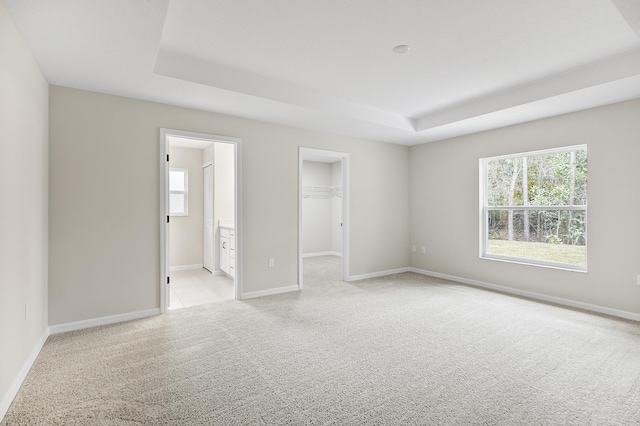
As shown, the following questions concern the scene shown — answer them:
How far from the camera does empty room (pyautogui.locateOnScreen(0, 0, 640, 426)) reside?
206cm

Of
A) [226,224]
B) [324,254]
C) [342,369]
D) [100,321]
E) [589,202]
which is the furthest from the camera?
[324,254]

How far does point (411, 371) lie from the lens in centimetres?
236

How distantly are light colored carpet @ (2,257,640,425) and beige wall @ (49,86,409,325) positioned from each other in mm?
437

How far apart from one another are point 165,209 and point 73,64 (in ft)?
5.11

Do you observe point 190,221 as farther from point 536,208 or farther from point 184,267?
point 536,208

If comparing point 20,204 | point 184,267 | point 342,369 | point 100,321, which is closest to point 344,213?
point 342,369

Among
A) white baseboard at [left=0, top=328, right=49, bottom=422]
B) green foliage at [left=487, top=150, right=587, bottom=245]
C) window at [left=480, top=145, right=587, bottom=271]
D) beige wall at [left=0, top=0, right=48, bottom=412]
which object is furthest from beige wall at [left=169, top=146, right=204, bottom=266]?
green foliage at [left=487, top=150, right=587, bottom=245]

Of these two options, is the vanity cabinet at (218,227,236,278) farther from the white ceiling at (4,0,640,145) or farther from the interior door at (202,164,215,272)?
the white ceiling at (4,0,640,145)

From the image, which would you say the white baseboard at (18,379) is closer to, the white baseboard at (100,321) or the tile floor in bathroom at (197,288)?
the white baseboard at (100,321)

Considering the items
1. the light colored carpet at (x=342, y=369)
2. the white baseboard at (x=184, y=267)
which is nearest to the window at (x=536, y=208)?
the light colored carpet at (x=342, y=369)

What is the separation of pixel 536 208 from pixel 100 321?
5351 mm

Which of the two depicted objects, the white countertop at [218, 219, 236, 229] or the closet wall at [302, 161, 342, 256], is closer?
the white countertop at [218, 219, 236, 229]

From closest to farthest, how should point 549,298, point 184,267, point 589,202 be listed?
point 589,202 → point 549,298 → point 184,267

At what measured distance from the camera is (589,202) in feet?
12.5
